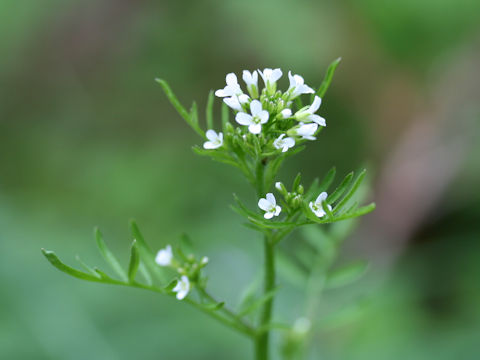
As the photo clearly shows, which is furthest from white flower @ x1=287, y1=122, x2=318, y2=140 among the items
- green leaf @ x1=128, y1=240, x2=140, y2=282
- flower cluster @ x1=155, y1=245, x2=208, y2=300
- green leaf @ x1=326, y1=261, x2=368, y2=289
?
green leaf @ x1=326, y1=261, x2=368, y2=289

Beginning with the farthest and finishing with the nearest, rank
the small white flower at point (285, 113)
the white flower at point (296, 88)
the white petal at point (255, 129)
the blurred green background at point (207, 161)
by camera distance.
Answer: the blurred green background at point (207, 161)
the white flower at point (296, 88)
the small white flower at point (285, 113)
the white petal at point (255, 129)

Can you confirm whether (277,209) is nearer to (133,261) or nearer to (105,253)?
(133,261)

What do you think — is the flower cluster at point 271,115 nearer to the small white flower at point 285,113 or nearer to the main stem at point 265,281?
the small white flower at point 285,113

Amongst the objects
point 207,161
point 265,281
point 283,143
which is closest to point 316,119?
point 283,143

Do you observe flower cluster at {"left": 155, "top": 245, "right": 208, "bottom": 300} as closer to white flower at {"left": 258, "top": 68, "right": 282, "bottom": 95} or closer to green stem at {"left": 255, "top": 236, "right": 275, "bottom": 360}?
green stem at {"left": 255, "top": 236, "right": 275, "bottom": 360}

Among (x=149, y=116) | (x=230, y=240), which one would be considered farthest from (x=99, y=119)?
(x=230, y=240)

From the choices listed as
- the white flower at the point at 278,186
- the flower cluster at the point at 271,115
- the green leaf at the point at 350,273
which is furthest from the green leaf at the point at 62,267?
the green leaf at the point at 350,273
